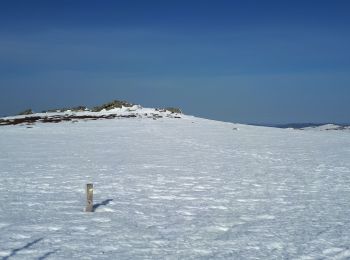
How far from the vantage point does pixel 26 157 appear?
2381cm

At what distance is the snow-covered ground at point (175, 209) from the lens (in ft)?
28.7

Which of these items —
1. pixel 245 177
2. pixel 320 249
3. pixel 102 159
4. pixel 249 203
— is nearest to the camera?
pixel 320 249

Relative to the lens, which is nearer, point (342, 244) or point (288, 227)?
point (342, 244)

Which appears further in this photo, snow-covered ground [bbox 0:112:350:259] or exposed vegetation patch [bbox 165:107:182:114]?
exposed vegetation patch [bbox 165:107:182:114]

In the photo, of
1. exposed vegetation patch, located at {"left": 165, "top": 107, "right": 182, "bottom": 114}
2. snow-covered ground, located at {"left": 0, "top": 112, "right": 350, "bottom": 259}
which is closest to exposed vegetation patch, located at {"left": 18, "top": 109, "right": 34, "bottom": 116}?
exposed vegetation patch, located at {"left": 165, "top": 107, "right": 182, "bottom": 114}

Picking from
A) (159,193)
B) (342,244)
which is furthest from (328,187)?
(342,244)

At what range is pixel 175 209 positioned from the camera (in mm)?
12086

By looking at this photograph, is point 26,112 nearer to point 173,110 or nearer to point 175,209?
point 173,110

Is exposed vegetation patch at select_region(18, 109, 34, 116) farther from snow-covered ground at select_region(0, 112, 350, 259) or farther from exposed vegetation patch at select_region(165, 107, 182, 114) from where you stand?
snow-covered ground at select_region(0, 112, 350, 259)

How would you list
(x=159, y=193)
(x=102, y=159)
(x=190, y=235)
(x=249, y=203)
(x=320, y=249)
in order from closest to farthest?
(x=320, y=249) < (x=190, y=235) < (x=249, y=203) < (x=159, y=193) < (x=102, y=159)

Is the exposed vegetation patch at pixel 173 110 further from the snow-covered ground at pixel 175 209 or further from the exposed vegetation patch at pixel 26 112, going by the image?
the snow-covered ground at pixel 175 209

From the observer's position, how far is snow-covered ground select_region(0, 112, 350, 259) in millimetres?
8758

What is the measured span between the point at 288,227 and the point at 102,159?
14.6 metres

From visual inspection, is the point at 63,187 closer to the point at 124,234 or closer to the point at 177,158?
the point at 124,234
